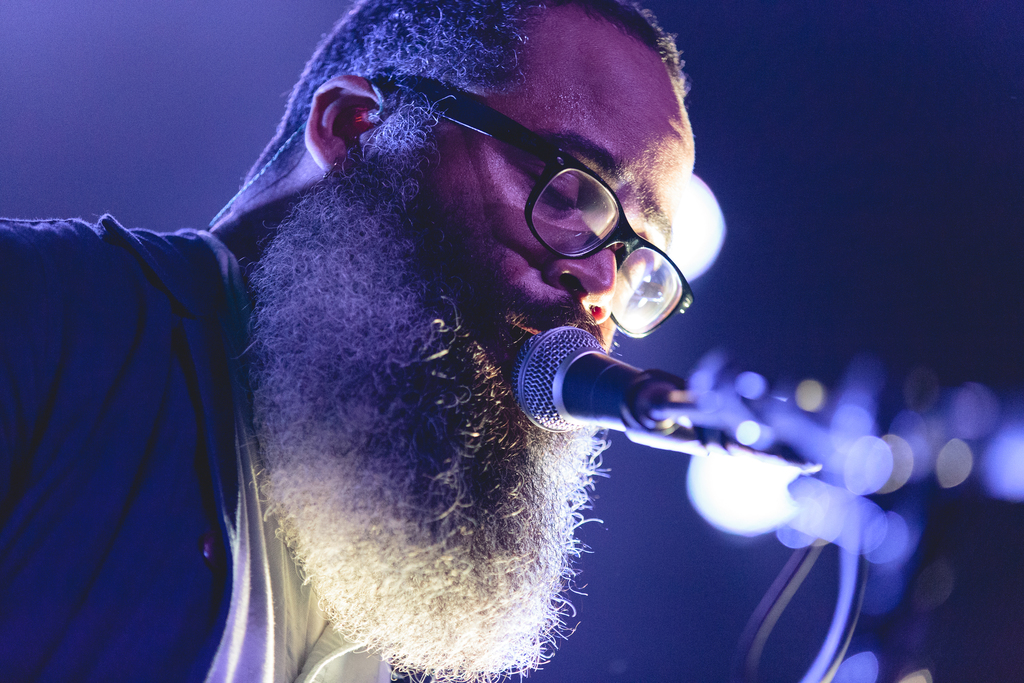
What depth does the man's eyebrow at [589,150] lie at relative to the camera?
4.52ft

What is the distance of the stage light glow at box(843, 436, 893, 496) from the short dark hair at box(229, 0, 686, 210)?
124 centimetres

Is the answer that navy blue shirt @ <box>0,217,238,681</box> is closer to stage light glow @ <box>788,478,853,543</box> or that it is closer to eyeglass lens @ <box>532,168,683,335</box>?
eyeglass lens @ <box>532,168,683,335</box>

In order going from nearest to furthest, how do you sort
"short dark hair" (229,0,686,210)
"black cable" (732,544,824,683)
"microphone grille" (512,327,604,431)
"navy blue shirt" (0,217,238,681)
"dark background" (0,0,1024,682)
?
"black cable" (732,544,824,683) < "navy blue shirt" (0,217,238,681) < "microphone grille" (512,327,604,431) < "short dark hair" (229,0,686,210) < "dark background" (0,0,1024,682)

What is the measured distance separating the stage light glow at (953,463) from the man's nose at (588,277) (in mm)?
948

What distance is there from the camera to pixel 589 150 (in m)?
1.39

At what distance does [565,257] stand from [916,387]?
936 millimetres

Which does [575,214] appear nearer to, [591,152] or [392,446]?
[591,152]

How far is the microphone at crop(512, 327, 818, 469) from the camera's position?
0.51 metres

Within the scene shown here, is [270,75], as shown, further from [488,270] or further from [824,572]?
[824,572]

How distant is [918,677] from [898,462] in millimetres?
196

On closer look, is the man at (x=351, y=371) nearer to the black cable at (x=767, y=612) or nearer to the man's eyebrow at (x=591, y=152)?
the man's eyebrow at (x=591, y=152)

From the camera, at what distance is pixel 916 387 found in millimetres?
421

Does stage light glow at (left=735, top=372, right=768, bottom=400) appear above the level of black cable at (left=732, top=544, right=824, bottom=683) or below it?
above

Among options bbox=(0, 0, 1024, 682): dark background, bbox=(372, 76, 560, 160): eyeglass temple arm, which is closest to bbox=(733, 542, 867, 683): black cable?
bbox=(372, 76, 560, 160): eyeglass temple arm
